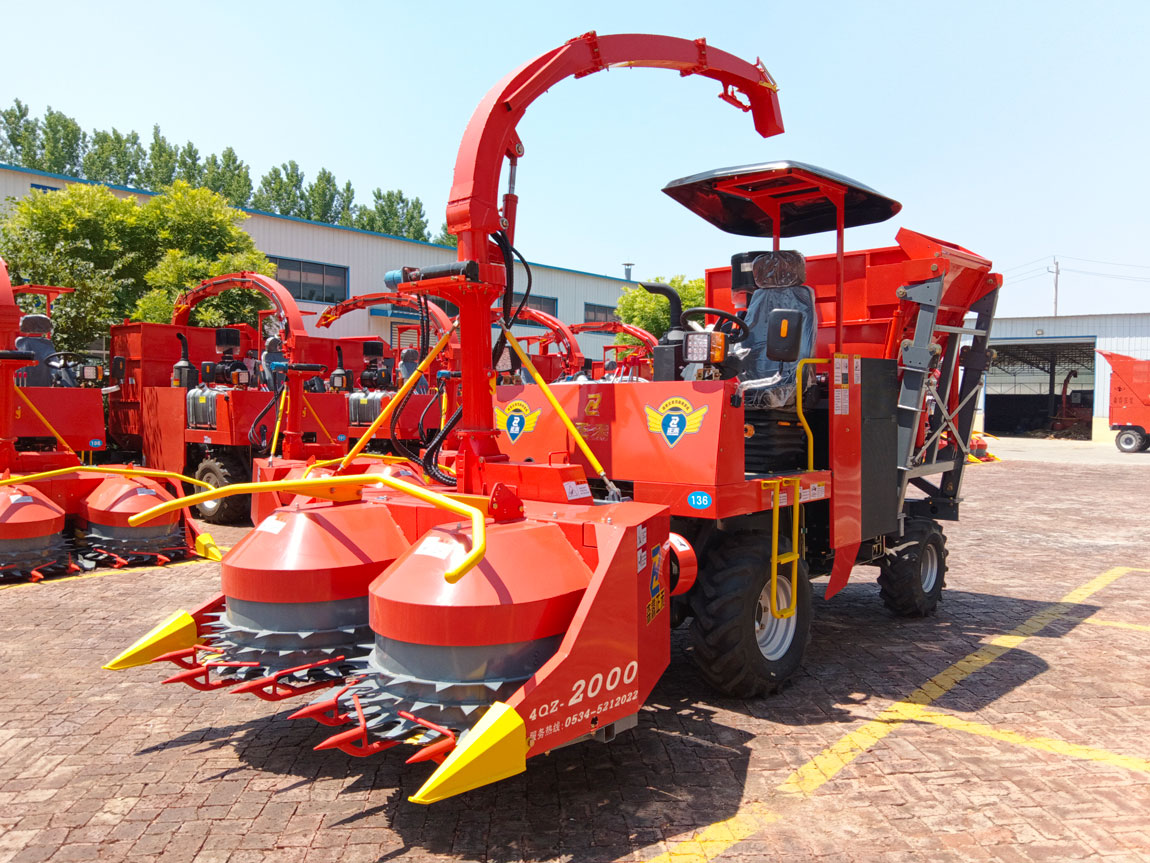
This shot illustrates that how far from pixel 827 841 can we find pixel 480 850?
138 cm

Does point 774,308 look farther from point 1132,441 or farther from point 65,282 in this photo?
point 1132,441

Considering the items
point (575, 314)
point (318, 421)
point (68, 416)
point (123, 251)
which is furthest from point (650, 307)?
point (68, 416)

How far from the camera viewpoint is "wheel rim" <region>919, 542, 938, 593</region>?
7422 mm

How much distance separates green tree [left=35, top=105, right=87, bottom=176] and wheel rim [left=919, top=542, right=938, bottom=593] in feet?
202

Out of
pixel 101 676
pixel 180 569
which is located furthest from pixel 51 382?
pixel 101 676

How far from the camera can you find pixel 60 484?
8664mm

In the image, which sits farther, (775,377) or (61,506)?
(61,506)

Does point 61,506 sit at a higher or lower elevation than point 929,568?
higher

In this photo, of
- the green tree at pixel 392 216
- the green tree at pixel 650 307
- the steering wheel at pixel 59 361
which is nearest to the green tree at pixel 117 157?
the green tree at pixel 392 216

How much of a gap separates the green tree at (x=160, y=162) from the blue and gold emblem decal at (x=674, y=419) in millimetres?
59229

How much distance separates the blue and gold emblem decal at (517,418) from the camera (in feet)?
19.2

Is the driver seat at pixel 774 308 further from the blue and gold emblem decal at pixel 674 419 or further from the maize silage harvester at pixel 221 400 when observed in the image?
the maize silage harvester at pixel 221 400

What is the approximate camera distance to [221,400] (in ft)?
37.9

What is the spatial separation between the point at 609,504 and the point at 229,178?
60.5 m
